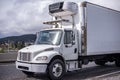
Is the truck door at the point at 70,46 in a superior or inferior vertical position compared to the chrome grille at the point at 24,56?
superior

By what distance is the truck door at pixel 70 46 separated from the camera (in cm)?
1157

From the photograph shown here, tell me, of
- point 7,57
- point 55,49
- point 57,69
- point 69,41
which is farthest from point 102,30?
point 7,57

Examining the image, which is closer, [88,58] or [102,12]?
[88,58]

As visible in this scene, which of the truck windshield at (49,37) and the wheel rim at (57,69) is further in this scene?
the truck windshield at (49,37)

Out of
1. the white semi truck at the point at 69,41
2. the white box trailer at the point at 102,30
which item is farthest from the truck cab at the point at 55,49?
the white box trailer at the point at 102,30

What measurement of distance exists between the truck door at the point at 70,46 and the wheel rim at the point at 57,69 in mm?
864

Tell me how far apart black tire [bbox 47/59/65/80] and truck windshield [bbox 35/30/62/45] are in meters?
1.02

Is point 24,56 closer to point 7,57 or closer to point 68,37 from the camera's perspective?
point 68,37

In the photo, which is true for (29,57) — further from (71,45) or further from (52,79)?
(71,45)

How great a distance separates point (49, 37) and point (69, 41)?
104 centimetres

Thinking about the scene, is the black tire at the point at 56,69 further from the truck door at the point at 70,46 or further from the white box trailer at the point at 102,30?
the white box trailer at the point at 102,30

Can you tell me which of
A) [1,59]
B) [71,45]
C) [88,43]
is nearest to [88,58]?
[88,43]

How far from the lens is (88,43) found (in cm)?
1273

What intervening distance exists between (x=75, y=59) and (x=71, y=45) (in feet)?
2.83
